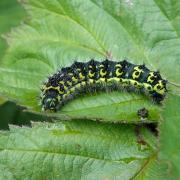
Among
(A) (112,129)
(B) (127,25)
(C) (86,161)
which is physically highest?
(B) (127,25)

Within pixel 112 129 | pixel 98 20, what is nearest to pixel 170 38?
pixel 98 20

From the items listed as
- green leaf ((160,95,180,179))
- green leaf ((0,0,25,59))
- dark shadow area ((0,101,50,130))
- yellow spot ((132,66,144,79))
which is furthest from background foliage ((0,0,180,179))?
green leaf ((0,0,25,59))

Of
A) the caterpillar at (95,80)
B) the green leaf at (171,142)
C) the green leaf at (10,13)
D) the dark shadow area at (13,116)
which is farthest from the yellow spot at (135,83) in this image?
the green leaf at (10,13)

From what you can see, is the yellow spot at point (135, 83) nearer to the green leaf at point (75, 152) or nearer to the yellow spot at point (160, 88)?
the yellow spot at point (160, 88)

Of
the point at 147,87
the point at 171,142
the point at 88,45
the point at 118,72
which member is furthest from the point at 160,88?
the point at 171,142

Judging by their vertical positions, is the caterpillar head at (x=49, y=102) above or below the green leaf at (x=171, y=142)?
above

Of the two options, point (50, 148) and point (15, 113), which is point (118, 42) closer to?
point (50, 148)

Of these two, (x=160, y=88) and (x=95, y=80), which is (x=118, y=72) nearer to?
(x=95, y=80)
